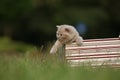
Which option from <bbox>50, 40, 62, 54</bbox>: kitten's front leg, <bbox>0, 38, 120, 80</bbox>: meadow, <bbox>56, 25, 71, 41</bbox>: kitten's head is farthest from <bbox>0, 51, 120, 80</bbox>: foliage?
<bbox>56, 25, 71, 41</bbox>: kitten's head

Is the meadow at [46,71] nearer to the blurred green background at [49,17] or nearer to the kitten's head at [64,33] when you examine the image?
the kitten's head at [64,33]

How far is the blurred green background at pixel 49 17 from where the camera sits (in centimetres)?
2936

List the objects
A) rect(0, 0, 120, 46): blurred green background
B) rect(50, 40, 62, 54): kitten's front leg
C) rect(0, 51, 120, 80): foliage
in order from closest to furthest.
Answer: rect(0, 51, 120, 80): foliage < rect(50, 40, 62, 54): kitten's front leg < rect(0, 0, 120, 46): blurred green background

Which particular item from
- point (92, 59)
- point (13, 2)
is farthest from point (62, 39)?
point (13, 2)

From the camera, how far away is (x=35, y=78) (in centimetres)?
661

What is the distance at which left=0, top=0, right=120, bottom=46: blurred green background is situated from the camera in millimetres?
29359

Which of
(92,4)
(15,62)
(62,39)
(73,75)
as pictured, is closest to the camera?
(73,75)

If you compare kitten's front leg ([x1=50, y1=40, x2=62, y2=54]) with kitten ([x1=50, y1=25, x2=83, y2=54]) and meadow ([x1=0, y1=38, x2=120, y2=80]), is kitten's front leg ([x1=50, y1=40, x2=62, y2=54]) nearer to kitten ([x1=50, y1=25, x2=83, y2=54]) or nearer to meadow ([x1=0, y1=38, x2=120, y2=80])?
kitten ([x1=50, y1=25, x2=83, y2=54])

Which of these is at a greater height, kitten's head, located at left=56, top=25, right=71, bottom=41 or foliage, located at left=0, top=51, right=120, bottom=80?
kitten's head, located at left=56, top=25, right=71, bottom=41

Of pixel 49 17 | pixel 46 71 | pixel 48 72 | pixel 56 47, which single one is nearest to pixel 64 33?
pixel 56 47

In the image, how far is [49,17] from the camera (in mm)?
30875

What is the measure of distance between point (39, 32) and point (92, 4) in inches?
105

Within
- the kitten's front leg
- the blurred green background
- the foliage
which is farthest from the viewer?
the blurred green background

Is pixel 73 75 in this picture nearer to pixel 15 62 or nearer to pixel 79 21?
pixel 15 62
